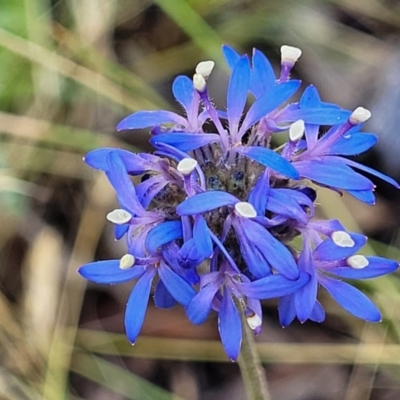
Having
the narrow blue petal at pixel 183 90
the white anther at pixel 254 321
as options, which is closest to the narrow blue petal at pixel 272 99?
the narrow blue petal at pixel 183 90

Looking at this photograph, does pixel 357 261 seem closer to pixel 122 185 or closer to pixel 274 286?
pixel 274 286

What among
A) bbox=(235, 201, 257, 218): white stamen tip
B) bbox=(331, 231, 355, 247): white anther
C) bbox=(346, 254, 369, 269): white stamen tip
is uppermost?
bbox=(235, 201, 257, 218): white stamen tip

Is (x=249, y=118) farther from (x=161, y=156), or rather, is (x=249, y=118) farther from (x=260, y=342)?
(x=260, y=342)

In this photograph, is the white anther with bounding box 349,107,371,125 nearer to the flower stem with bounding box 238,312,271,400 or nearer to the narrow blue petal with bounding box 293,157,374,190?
the narrow blue petal with bounding box 293,157,374,190

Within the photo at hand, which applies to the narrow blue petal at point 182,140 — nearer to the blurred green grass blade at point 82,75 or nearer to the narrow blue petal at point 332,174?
the narrow blue petal at point 332,174

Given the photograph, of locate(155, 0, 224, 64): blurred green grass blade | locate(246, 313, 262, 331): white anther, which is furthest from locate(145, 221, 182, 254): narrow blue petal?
locate(155, 0, 224, 64): blurred green grass blade

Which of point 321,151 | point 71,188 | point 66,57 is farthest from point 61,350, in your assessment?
point 321,151
